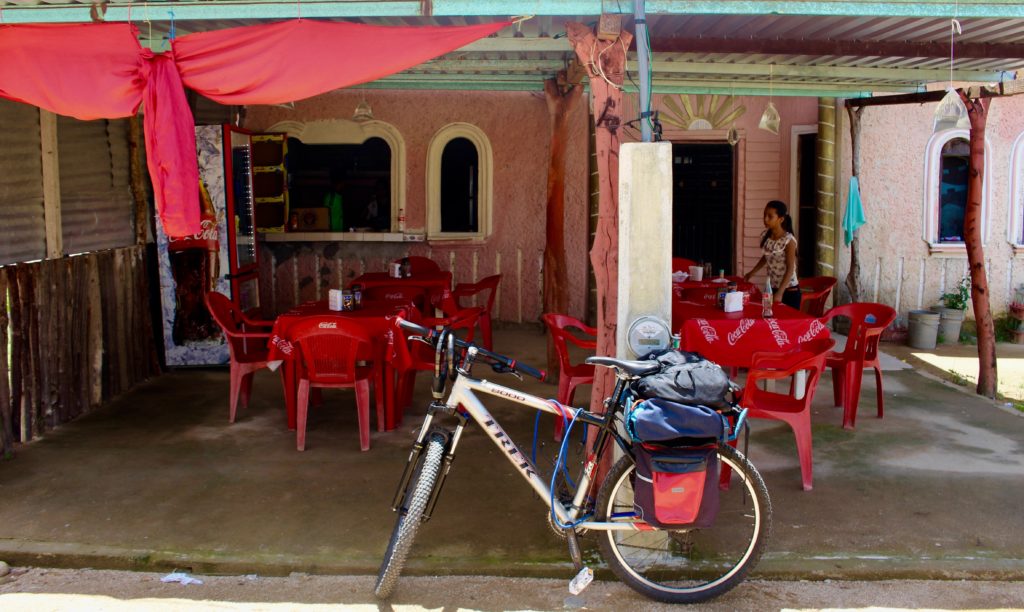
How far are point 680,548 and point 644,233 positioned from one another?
1498 mm

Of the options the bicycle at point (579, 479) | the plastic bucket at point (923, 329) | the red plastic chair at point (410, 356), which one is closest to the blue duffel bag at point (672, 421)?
the bicycle at point (579, 479)

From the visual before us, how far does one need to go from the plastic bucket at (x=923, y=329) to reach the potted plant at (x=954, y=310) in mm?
292

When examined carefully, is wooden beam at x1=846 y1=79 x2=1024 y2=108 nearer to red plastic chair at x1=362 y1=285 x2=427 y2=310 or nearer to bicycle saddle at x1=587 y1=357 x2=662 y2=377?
red plastic chair at x1=362 y1=285 x2=427 y2=310

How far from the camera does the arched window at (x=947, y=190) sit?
414 inches

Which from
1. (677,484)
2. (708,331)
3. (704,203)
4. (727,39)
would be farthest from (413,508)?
(704,203)

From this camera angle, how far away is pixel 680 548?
169 inches

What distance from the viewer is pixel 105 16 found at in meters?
4.65

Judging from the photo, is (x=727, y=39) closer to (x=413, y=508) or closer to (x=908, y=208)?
(x=413, y=508)

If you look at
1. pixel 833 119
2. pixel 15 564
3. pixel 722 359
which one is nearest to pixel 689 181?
pixel 833 119

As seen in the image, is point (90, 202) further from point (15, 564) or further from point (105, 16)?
point (15, 564)

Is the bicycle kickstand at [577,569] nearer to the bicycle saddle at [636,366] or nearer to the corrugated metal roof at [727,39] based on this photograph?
the bicycle saddle at [636,366]

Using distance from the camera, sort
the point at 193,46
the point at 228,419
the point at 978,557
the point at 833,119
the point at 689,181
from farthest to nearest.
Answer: the point at 689,181, the point at 833,119, the point at 228,419, the point at 193,46, the point at 978,557

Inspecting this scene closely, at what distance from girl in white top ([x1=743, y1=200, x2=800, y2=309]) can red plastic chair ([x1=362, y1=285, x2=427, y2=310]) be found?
3.10m

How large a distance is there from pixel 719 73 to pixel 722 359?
2.92m
